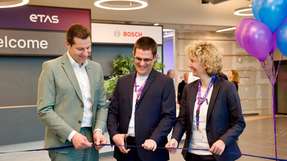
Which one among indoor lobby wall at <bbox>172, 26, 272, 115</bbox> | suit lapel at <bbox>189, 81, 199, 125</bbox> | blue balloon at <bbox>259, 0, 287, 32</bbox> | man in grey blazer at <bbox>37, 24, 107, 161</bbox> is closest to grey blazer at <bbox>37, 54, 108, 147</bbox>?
man in grey blazer at <bbox>37, 24, 107, 161</bbox>

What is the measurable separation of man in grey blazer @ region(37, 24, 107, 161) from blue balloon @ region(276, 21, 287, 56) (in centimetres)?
142

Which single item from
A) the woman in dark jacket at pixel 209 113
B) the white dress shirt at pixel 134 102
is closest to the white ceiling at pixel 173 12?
the white dress shirt at pixel 134 102

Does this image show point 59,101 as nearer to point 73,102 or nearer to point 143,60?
point 73,102

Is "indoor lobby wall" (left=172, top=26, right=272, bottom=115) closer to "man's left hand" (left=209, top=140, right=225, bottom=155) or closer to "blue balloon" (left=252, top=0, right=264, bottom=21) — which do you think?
"blue balloon" (left=252, top=0, right=264, bottom=21)

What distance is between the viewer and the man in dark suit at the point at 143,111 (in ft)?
8.01

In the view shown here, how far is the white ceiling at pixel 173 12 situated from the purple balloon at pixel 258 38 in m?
6.68

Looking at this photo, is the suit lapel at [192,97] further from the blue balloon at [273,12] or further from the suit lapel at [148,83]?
the blue balloon at [273,12]

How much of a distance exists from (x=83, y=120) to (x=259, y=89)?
42.5ft

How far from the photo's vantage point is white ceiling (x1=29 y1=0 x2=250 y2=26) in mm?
9805

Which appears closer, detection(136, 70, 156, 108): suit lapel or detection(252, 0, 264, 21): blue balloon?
detection(136, 70, 156, 108): suit lapel

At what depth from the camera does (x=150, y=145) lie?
236 centimetres

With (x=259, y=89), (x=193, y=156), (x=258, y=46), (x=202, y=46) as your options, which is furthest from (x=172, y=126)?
(x=259, y=89)

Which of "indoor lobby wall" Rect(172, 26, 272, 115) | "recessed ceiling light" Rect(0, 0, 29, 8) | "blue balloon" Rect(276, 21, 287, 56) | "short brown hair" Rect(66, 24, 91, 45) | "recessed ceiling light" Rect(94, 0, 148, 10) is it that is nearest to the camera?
"short brown hair" Rect(66, 24, 91, 45)

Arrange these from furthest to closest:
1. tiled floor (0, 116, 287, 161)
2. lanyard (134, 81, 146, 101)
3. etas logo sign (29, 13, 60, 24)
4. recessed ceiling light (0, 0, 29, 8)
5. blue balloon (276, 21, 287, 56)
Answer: etas logo sign (29, 13, 60, 24) < recessed ceiling light (0, 0, 29, 8) < tiled floor (0, 116, 287, 161) < blue balloon (276, 21, 287, 56) < lanyard (134, 81, 146, 101)
